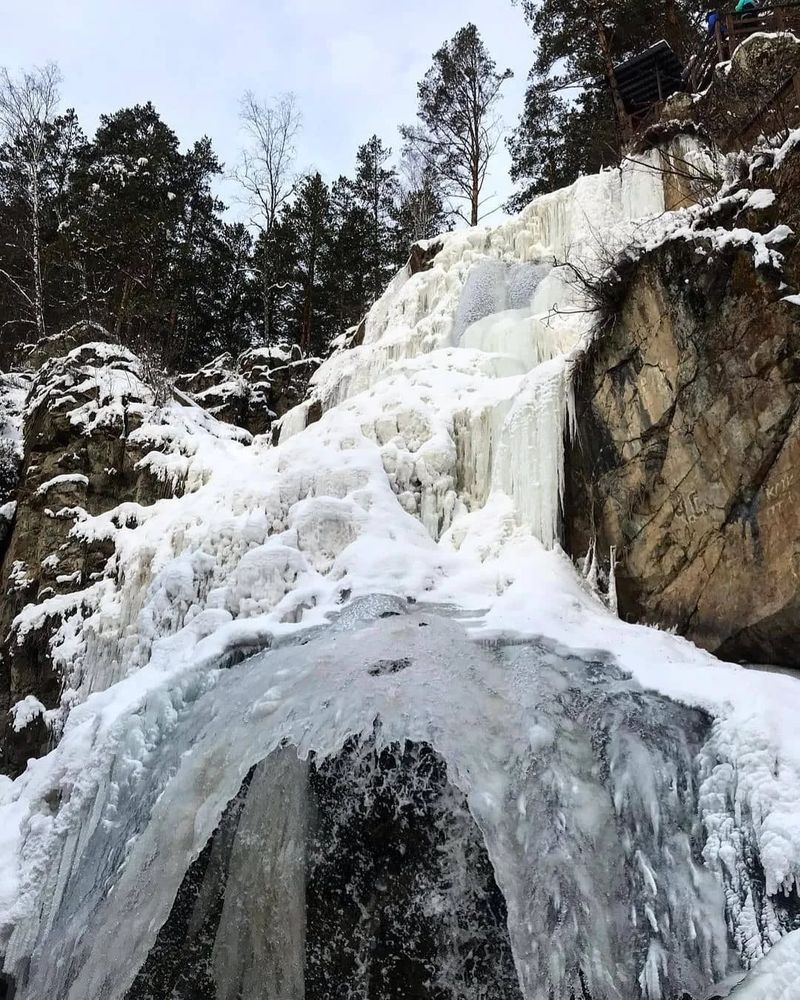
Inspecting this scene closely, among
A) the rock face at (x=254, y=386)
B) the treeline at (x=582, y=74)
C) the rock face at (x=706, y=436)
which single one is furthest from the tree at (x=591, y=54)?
the rock face at (x=706, y=436)

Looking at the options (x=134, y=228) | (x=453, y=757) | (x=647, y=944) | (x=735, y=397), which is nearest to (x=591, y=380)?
(x=735, y=397)

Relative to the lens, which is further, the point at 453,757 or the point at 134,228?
the point at 134,228

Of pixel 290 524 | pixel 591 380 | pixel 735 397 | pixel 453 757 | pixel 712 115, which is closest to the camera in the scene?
pixel 453 757

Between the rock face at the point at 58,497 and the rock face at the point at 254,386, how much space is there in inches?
129

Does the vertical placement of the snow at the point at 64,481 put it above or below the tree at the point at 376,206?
below

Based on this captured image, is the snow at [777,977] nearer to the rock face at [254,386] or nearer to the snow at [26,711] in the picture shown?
the snow at [26,711]

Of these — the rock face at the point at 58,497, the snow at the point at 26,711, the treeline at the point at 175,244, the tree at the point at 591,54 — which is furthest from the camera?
the treeline at the point at 175,244

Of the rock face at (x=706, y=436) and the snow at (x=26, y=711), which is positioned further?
the snow at (x=26, y=711)

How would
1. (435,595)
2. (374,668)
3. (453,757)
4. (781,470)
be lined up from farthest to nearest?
(435,595) < (781,470) < (374,668) < (453,757)

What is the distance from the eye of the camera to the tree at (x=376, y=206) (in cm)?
1834

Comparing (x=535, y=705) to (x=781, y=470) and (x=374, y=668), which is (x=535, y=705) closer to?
(x=374, y=668)

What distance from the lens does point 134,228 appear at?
54.9 ft

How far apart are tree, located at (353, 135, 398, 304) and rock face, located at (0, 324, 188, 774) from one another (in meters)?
7.93

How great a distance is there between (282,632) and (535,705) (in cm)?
216
